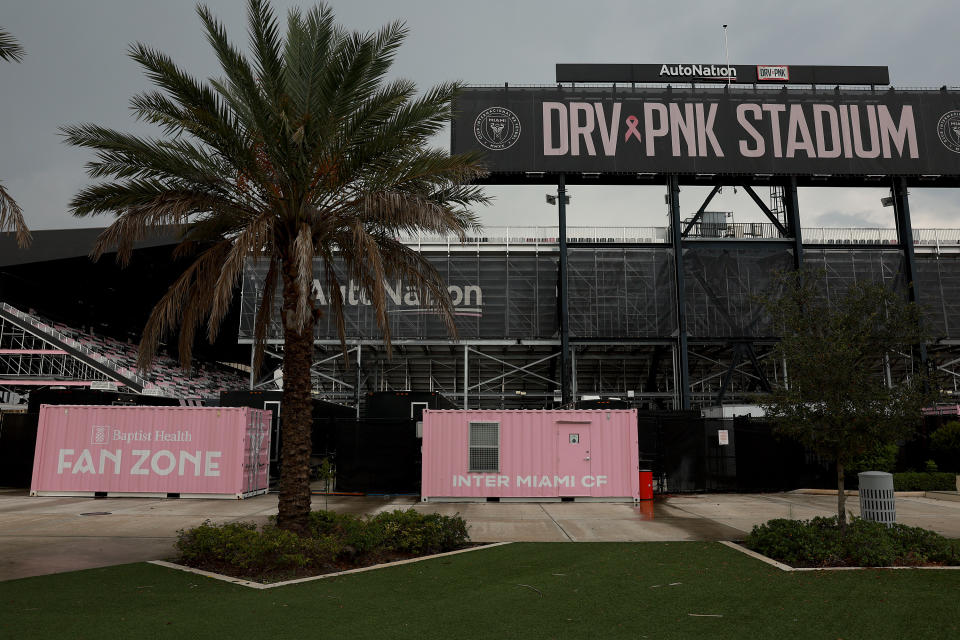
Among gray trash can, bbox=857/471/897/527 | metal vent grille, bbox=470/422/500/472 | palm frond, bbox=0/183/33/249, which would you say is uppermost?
palm frond, bbox=0/183/33/249

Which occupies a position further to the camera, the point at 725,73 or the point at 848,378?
the point at 725,73

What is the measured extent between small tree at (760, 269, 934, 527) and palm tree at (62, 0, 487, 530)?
5798mm

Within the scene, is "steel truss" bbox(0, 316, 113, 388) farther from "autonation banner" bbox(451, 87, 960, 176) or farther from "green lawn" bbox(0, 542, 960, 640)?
"green lawn" bbox(0, 542, 960, 640)

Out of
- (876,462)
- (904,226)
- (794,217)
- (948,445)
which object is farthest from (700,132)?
(876,462)

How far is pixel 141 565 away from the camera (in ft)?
31.8

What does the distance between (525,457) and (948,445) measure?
14568mm

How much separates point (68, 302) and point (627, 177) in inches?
1749

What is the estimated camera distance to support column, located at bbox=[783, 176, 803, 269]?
35.4 metres

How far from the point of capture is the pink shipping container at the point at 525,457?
18.3 meters

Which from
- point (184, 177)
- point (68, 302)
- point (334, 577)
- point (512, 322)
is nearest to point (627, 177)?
point (512, 322)

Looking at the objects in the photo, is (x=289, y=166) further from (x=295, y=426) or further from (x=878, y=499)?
(x=878, y=499)

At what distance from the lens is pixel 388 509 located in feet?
52.8

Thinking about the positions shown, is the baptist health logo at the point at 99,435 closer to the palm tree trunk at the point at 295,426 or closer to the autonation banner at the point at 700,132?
the palm tree trunk at the point at 295,426

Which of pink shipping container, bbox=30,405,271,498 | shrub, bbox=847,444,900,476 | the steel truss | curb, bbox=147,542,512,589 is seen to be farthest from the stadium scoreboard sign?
the steel truss
